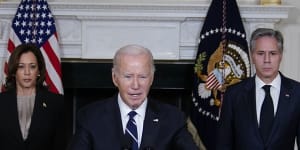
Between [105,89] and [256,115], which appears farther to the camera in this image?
[105,89]

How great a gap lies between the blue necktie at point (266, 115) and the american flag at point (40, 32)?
2.33 metres

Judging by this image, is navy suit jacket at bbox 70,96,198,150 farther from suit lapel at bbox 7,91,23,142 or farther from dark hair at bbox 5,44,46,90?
dark hair at bbox 5,44,46,90

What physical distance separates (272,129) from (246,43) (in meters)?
2.06

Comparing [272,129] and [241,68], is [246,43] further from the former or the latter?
[272,129]

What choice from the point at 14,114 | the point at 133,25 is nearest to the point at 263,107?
the point at 14,114

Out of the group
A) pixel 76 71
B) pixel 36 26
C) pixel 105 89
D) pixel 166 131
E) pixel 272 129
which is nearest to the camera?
pixel 166 131

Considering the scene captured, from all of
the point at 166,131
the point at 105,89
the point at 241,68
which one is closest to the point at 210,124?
the point at 241,68

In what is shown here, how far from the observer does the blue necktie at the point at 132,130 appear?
1.90 meters

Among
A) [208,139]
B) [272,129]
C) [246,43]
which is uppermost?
[246,43]

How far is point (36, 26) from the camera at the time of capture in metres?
4.66

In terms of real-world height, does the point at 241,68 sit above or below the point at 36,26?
below

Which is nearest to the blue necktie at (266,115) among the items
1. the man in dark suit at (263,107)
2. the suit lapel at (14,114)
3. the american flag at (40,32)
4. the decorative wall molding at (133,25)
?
the man in dark suit at (263,107)

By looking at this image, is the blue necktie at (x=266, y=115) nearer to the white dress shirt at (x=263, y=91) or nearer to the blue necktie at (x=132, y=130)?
the white dress shirt at (x=263, y=91)

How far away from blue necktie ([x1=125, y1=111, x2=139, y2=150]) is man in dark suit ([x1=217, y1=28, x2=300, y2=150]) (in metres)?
0.99
